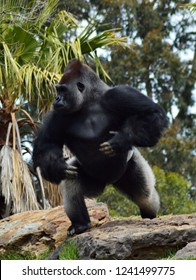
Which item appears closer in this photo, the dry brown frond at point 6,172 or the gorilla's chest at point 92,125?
the gorilla's chest at point 92,125

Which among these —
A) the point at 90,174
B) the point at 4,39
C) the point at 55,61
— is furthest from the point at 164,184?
the point at 90,174

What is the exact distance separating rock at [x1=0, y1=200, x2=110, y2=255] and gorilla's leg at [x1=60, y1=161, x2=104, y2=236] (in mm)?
503

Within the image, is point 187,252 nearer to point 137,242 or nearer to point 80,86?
point 137,242

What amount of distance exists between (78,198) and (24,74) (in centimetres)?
562

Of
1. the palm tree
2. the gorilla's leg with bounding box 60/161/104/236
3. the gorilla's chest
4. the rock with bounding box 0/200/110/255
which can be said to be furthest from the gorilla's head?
the palm tree

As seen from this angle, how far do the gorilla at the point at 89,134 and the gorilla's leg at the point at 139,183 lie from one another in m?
0.18

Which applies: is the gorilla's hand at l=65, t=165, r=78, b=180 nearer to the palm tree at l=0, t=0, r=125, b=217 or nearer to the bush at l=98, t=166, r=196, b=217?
the palm tree at l=0, t=0, r=125, b=217

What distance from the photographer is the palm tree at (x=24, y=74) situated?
11438mm

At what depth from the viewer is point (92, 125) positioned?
6.48 m

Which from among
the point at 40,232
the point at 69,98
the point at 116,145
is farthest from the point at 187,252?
the point at 40,232

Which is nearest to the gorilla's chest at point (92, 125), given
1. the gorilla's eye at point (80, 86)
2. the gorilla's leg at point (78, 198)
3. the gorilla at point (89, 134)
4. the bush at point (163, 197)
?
the gorilla at point (89, 134)

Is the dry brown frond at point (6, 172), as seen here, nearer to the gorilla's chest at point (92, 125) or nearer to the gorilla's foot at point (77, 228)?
the gorilla's foot at point (77, 228)

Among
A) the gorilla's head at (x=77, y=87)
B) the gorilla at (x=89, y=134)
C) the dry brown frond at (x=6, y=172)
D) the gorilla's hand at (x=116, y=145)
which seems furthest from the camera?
the dry brown frond at (x=6, y=172)

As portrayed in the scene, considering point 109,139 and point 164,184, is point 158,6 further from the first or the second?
point 109,139
